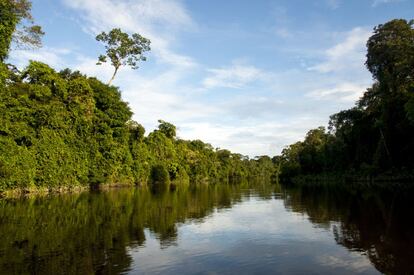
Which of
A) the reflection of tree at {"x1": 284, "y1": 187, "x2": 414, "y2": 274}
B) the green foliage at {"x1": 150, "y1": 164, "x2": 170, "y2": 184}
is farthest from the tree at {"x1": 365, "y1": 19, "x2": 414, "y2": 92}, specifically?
the green foliage at {"x1": 150, "y1": 164, "x2": 170, "y2": 184}

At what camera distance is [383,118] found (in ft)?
190

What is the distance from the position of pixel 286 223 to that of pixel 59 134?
4167 cm

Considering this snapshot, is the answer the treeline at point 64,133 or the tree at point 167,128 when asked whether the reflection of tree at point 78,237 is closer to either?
the treeline at point 64,133

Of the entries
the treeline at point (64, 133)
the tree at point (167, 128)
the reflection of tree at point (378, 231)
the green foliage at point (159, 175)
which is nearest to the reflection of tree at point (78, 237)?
the reflection of tree at point (378, 231)

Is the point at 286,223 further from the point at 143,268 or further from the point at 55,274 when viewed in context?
the point at 55,274

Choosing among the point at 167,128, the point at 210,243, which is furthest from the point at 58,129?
the point at 167,128

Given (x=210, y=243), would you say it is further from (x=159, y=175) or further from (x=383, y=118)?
(x=159, y=175)

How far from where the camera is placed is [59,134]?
52875mm

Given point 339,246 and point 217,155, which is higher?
point 217,155

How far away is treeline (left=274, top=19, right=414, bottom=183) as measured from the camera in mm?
55375

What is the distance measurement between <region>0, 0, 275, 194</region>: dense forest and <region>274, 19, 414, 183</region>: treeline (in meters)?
39.2

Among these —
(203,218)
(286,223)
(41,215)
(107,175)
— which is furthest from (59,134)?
(286,223)

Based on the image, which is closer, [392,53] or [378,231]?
[378,231]

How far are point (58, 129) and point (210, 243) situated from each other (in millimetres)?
43586
